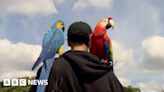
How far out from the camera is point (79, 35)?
3.38m

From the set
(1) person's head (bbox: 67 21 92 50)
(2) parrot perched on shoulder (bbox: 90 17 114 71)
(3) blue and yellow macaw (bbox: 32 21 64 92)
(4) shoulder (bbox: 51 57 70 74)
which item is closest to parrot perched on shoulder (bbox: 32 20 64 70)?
(3) blue and yellow macaw (bbox: 32 21 64 92)

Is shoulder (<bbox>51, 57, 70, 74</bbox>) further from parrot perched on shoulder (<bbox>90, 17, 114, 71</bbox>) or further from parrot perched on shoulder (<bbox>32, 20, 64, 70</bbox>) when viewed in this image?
parrot perched on shoulder (<bbox>90, 17, 114, 71</bbox>)

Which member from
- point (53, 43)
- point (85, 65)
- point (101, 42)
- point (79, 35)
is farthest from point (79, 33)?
point (101, 42)

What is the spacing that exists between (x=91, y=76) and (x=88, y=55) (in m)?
0.19

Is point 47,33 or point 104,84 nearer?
point 104,84

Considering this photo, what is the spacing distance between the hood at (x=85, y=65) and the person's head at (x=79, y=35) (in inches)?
4.0

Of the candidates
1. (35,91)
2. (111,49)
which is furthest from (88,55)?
(111,49)

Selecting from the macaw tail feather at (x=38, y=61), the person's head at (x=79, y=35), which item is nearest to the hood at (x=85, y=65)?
the person's head at (x=79, y=35)

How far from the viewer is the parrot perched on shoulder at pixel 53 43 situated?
30.3 feet

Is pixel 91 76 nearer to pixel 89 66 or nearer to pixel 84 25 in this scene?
pixel 89 66

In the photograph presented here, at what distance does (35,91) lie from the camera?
3.41 meters

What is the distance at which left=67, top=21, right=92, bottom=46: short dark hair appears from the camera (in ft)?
11.1

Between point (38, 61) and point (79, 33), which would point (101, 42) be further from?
point (79, 33)

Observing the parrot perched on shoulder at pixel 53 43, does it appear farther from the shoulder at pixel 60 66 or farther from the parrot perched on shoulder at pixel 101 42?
the shoulder at pixel 60 66
